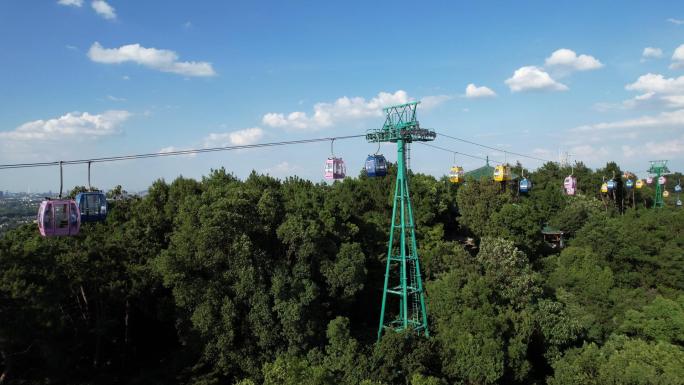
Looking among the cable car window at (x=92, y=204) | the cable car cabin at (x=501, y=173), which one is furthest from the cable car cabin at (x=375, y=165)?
the cable car cabin at (x=501, y=173)

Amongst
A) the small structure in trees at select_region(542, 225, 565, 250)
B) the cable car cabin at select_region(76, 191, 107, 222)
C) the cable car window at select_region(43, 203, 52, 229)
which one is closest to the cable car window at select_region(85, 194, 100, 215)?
the cable car cabin at select_region(76, 191, 107, 222)

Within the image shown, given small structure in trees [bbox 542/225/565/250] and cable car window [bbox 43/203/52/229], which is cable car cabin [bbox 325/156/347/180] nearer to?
cable car window [bbox 43/203/52/229]

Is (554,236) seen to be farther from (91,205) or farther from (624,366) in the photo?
(91,205)

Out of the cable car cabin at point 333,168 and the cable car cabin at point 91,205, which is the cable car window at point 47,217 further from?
the cable car cabin at point 333,168

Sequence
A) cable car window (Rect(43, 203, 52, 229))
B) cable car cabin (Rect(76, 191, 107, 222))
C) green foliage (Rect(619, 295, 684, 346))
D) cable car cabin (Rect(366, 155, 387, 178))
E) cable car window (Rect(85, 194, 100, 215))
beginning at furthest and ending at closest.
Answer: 1. green foliage (Rect(619, 295, 684, 346))
2. cable car cabin (Rect(366, 155, 387, 178))
3. cable car window (Rect(85, 194, 100, 215))
4. cable car cabin (Rect(76, 191, 107, 222))
5. cable car window (Rect(43, 203, 52, 229))

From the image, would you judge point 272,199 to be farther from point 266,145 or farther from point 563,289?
point 563,289
